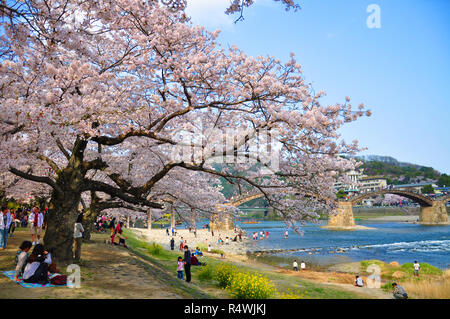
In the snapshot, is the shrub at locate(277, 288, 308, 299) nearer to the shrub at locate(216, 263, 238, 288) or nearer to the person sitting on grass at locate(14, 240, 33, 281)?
the shrub at locate(216, 263, 238, 288)

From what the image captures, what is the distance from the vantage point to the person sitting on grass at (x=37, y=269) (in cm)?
844

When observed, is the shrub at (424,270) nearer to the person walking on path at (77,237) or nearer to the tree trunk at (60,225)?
the person walking on path at (77,237)

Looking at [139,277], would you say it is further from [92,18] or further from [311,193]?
[92,18]

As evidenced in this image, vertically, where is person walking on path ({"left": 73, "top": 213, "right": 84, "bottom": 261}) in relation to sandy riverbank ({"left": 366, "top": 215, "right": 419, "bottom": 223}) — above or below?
above

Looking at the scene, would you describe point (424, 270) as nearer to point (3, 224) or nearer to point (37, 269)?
point (37, 269)

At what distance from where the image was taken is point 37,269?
850 centimetres

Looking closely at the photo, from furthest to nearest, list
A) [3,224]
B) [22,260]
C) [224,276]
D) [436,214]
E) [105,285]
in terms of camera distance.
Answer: [436,214] → [3,224] → [224,276] → [105,285] → [22,260]

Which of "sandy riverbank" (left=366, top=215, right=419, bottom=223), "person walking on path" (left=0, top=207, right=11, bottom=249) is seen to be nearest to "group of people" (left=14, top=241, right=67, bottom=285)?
"person walking on path" (left=0, top=207, right=11, bottom=249)

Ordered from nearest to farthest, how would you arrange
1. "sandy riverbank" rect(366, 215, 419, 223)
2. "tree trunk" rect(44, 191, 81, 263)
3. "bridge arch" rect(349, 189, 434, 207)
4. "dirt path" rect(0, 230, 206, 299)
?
"dirt path" rect(0, 230, 206, 299)
"tree trunk" rect(44, 191, 81, 263)
"bridge arch" rect(349, 189, 434, 207)
"sandy riverbank" rect(366, 215, 419, 223)

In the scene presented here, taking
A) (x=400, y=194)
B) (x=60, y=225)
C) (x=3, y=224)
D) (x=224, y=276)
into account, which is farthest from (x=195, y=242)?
(x=400, y=194)

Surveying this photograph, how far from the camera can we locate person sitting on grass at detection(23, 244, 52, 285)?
8.44 m


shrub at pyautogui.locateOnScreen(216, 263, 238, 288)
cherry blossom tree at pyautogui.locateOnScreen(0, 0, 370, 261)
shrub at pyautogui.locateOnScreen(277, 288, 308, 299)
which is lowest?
shrub at pyautogui.locateOnScreen(277, 288, 308, 299)
